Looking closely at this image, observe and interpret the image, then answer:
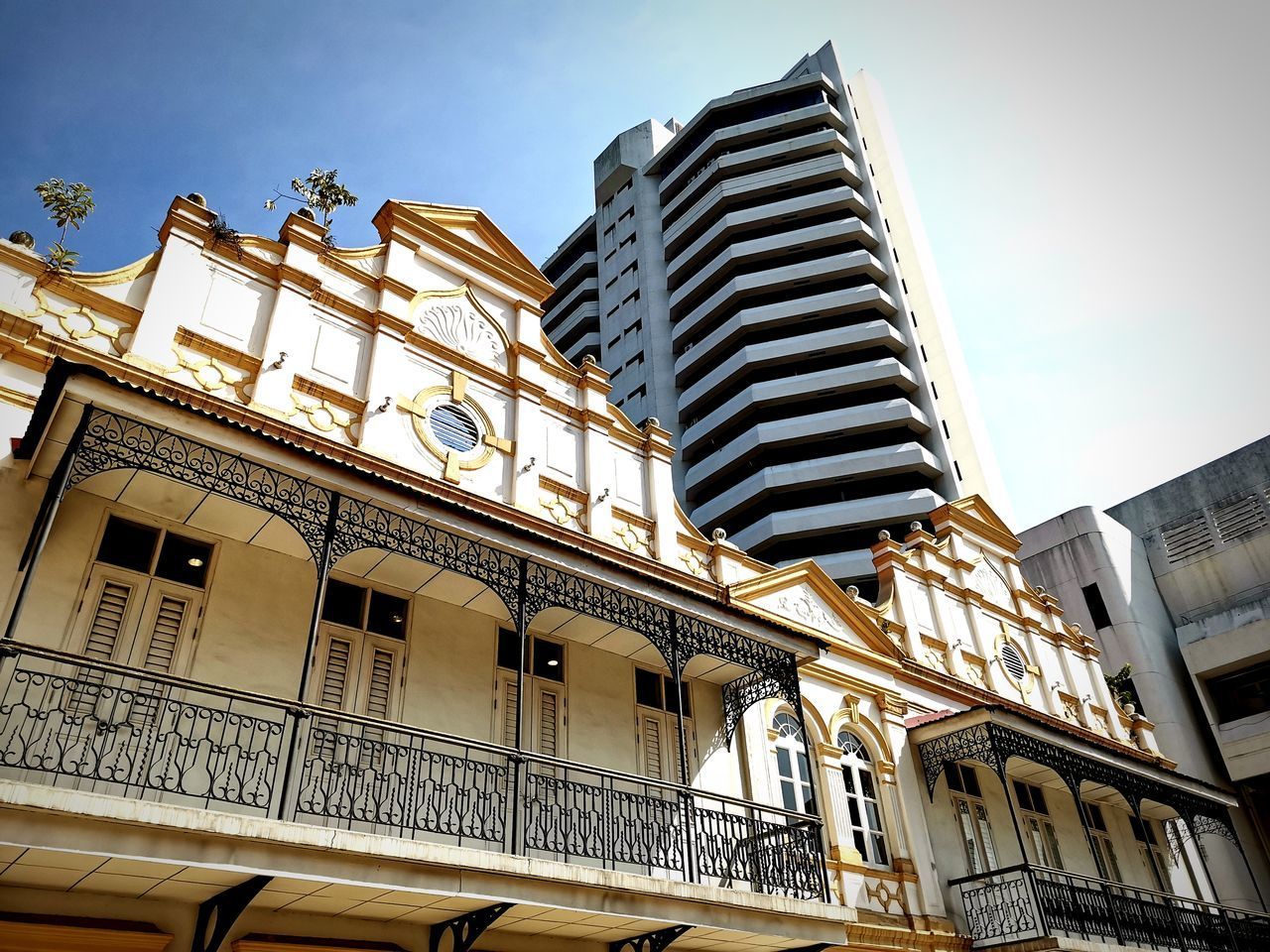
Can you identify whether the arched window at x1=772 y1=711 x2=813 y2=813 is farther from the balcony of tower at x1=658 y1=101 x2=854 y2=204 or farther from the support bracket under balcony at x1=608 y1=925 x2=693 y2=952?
the balcony of tower at x1=658 y1=101 x2=854 y2=204

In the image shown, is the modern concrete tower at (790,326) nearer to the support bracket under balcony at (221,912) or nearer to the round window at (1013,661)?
the round window at (1013,661)

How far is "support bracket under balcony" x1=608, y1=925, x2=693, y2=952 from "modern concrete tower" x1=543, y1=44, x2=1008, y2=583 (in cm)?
2644

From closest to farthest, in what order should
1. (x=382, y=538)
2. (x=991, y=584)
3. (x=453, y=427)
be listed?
(x=382, y=538) → (x=453, y=427) → (x=991, y=584)

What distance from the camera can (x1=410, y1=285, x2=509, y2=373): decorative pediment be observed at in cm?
1344

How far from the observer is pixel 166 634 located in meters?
9.21

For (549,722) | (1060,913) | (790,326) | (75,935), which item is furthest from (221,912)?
(790,326)

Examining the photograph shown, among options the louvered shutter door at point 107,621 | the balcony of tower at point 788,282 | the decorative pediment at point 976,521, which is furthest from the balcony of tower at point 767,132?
the louvered shutter door at point 107,621

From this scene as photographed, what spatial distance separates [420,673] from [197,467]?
11.1ft

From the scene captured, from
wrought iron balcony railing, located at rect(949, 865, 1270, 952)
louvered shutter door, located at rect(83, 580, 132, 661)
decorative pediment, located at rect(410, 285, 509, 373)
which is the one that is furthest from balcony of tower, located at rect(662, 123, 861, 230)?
louvered shutter door, located at rect(83, 580, 132, 661)

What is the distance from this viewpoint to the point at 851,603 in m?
16.7

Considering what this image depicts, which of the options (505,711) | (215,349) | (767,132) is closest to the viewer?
(215,349)

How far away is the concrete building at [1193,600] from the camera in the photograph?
26875mm

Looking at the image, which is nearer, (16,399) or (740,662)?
(16,399)

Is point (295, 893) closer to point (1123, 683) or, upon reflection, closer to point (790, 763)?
point (790, 763)
